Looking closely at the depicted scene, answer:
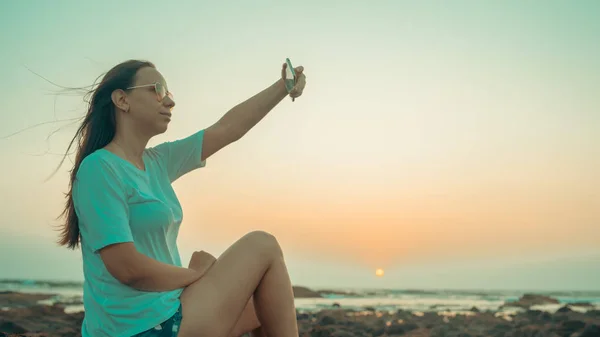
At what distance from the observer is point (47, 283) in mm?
27000

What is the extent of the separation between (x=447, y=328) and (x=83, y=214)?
27.3 ft

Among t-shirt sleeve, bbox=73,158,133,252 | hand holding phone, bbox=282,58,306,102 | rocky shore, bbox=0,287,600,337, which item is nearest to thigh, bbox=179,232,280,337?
t-shirt sleeve, bbox=73,158,133,252

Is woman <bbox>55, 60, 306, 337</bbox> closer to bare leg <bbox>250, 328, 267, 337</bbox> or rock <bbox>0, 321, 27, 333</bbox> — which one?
bare leg <bbox>250, 328, 267, 337</bbox>

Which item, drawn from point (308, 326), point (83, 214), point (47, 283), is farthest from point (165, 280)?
point (47, 283)

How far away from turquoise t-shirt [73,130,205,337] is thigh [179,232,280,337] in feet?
0.30

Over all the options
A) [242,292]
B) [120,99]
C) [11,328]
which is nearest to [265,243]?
[242,292]

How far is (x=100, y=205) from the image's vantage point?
2980mm

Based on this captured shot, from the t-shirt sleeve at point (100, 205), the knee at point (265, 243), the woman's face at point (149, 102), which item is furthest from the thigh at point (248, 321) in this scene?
the woman's face at point (149, 102)

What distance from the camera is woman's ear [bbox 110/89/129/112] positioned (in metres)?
3.45

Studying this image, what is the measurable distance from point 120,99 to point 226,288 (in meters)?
1.14

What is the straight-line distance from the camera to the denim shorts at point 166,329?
2.98m

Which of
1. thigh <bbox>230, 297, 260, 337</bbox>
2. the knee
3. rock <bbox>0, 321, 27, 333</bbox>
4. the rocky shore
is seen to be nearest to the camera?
the knee

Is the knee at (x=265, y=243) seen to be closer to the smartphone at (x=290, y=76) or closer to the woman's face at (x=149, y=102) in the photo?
the woman's face at (x=149, y=102)

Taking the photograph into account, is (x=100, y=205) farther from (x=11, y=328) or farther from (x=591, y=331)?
(x=591, y=331)
